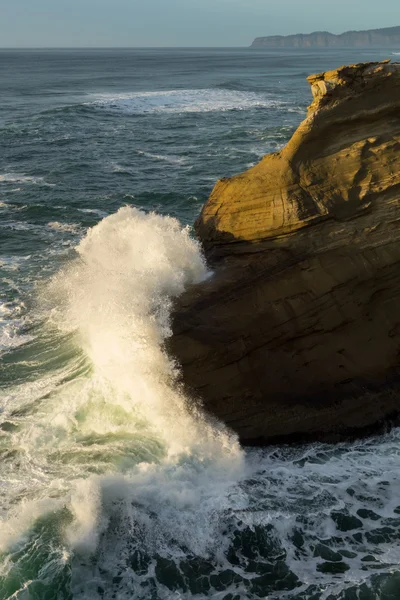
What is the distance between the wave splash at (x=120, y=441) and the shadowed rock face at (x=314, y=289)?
2.09 feet

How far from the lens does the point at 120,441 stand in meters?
10.6

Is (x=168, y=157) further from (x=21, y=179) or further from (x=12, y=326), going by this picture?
(x=12, y=326)

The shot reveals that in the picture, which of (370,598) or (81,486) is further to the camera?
(81,486)

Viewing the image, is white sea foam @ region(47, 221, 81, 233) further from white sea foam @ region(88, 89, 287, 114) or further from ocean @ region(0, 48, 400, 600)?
white sea foam @ region(88, 89, 287, 114)

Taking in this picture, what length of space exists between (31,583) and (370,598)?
4576mm

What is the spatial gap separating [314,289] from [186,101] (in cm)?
4653

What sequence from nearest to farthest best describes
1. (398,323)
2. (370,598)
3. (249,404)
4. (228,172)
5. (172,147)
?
(370,598) → (249,404) → (398,323) → (228,172) → (172,147)

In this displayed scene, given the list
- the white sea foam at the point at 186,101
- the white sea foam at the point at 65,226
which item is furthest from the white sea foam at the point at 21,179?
the white sea foam at the point at 186,101

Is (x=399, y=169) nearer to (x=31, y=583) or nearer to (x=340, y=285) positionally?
(x=340, y=285)

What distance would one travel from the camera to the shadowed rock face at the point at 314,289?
34.2 feet

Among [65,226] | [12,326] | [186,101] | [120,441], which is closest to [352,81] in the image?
[120,441]

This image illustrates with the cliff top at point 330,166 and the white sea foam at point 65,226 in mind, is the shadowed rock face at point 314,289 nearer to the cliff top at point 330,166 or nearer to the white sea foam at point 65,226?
the cliff top at point 330,166

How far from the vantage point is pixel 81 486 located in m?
9.16

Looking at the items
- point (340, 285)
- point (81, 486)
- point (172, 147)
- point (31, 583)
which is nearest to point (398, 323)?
point (340, 285)
